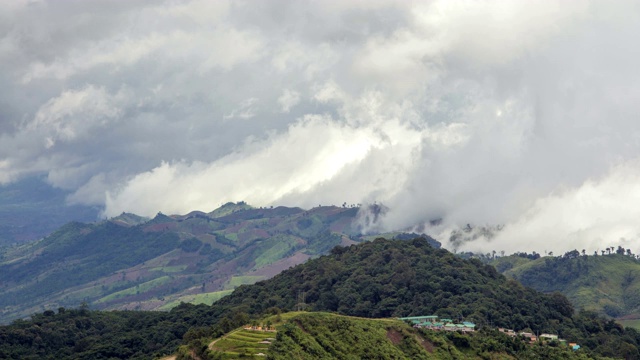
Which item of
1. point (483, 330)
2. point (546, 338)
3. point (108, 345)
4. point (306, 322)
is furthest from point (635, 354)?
point (108, 345)

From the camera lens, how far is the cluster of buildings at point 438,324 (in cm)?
17900

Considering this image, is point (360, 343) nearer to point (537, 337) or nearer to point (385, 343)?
point (385, 343)

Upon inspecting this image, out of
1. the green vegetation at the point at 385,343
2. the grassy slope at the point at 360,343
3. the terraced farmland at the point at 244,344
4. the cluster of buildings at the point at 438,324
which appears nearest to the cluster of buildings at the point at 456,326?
the cluster of buildings at the point at 438,324

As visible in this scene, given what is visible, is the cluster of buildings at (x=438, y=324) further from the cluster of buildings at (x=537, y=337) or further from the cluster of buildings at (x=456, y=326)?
the cluster of buildings at (x=537, y=337)

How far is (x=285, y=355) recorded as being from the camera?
122 metres

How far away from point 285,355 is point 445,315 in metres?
84.6

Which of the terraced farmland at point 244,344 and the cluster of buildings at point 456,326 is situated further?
the cluster of buildings at point 456,326

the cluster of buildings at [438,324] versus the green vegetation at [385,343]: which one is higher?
the cluster of buildings at [438,324]

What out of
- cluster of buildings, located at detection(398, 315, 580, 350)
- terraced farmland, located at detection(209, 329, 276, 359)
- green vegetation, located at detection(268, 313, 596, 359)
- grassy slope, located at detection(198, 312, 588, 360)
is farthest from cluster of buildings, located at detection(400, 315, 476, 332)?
terraced farmland, located at detection(209, 329, 276, 359)

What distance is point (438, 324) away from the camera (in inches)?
7116

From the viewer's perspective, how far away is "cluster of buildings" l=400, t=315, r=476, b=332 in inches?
7047

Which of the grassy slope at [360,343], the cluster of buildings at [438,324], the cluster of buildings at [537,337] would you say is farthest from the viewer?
the cluster of buildings at [537,337]

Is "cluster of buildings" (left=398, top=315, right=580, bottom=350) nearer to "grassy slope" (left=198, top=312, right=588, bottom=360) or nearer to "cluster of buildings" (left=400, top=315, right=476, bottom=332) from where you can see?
"cluster of buildings" (left=400, top=315, right=476, bottom=332)

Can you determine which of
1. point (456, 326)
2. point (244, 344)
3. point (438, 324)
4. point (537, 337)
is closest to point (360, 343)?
point (244, 344)
